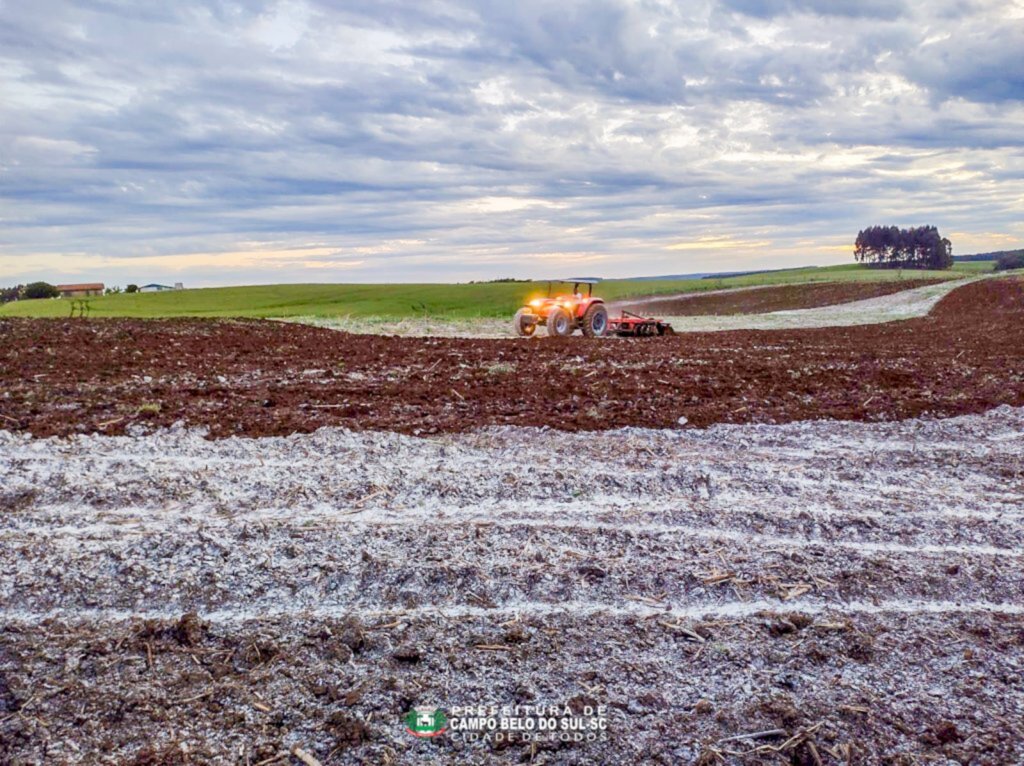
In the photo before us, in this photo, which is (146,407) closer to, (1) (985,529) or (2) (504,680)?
(2) (504,680)

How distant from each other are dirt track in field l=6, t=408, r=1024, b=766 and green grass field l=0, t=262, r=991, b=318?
37161 mm

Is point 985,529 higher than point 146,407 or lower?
lower

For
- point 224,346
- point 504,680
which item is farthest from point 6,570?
point 224,346

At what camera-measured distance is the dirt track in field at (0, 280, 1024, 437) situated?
10.2 m

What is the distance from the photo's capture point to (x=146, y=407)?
1027 centimetres

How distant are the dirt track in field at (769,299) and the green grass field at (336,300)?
5.54 m

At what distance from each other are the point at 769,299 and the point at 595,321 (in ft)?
122

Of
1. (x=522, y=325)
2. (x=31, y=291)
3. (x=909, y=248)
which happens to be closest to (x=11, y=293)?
(x=31, y=291)

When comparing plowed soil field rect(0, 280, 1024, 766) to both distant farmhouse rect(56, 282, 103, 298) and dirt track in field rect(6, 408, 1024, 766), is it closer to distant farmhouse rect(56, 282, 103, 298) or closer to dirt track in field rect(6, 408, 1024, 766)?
dirt track in field rect(6, 408, 1024, 766)

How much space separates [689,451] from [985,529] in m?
3.02

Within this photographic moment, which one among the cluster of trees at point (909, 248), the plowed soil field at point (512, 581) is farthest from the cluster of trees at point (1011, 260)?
the plowed soil field at point (512, 581)

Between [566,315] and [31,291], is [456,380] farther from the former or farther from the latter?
[31,291]

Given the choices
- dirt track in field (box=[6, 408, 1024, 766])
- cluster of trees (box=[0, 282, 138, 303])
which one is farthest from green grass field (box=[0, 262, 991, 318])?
dirt track in field (box=[6, 408, 1024, 766])

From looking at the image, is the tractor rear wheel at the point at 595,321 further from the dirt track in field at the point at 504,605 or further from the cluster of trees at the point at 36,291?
the cluster of trees at the point at 36,291
